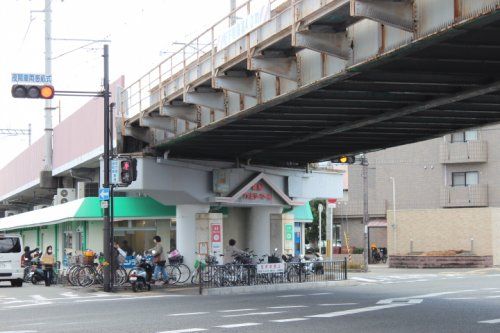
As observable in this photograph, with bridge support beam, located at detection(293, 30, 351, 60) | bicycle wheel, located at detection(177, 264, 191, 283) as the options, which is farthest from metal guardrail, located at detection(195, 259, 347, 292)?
bridge support beam, located at detection(293, 30, 351, 60)

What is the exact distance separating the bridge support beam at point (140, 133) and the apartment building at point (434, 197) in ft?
81.3

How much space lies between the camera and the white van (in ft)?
106

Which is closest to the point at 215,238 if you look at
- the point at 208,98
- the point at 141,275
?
the point at 141,275

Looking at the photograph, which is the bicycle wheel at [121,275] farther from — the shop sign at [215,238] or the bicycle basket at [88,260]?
the shop sign at [215,238]

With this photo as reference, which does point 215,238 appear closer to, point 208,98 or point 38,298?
point 38,298

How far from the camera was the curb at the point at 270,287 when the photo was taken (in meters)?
25.6

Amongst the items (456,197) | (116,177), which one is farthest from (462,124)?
(456,197)

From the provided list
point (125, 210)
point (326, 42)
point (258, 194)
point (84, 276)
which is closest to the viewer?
point (326, 42)

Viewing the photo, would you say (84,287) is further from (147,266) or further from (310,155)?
(310,155)

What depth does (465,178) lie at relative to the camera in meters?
57.4

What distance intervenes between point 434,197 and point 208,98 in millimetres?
40604

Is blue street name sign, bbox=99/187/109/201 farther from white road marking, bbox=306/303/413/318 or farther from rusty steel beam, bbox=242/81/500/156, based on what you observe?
white road marking, bbox=306/303/413/318

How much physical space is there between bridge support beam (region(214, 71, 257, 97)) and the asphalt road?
5.37 meters

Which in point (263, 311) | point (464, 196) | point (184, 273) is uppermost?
point (464, 196)
